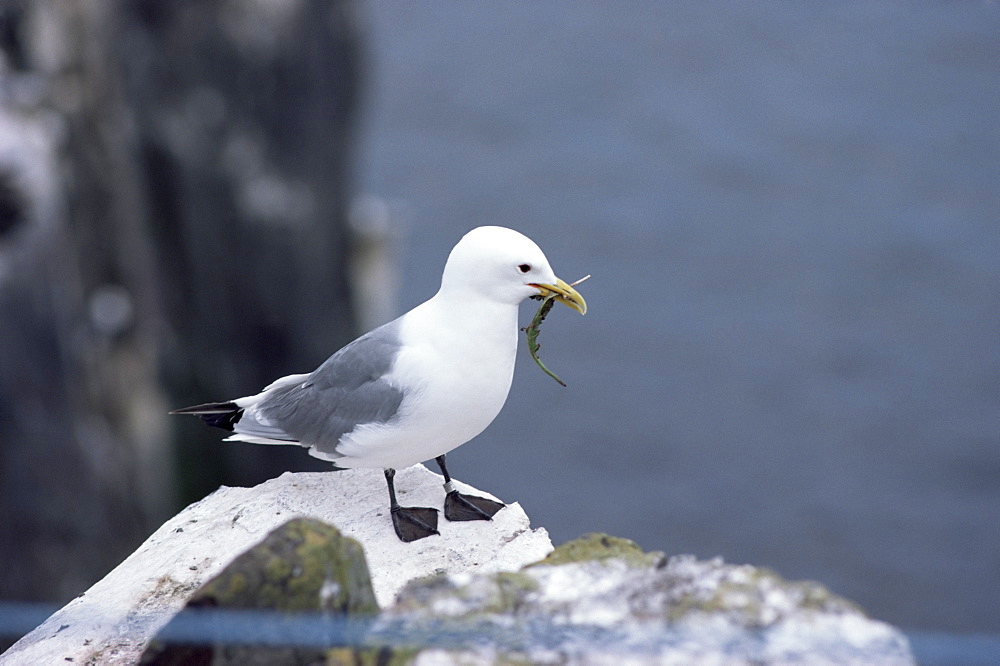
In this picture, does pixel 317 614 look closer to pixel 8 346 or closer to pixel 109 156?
pixel 8 346

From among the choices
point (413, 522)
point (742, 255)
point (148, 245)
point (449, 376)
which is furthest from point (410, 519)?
point (742, 255)

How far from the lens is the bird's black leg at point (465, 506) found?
5.45 m

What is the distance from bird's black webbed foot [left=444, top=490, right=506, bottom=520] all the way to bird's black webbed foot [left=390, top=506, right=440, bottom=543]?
97 mm

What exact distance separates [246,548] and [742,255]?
20746 mm

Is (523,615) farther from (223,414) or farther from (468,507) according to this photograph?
(223,414)

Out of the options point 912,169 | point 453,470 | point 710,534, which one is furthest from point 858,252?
point 453,470

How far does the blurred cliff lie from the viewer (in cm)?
1050

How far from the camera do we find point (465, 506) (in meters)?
5.50

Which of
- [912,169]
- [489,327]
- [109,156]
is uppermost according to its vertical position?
[912,169]

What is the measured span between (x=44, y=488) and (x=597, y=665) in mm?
9073

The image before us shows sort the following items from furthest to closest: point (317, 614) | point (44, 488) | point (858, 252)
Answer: point (858, 252)
point (44, 488)
point (317, 614)

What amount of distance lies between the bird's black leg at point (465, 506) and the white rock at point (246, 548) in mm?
40

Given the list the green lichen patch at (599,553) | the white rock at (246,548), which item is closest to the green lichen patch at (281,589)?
the green lichen patch at (599,553)

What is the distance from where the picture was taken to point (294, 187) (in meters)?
14.3
